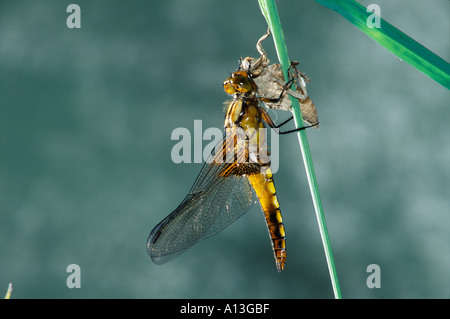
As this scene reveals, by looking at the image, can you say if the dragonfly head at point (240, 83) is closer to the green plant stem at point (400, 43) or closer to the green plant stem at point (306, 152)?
the green plant stem at point (306, 152)

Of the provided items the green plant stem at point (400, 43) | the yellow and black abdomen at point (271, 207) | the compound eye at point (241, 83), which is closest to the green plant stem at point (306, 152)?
the green plant stem at point (400, 43)

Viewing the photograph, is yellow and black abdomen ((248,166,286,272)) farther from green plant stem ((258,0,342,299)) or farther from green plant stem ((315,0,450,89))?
green plant stem ((315,0,450,89))

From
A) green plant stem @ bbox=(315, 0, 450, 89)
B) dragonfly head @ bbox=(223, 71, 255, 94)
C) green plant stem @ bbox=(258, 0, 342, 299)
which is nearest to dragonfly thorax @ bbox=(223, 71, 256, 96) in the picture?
dragonfly head @ bbox=(223, 71, 255, 94)

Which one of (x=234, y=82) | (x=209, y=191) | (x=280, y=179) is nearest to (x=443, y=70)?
(x=234, y=82)

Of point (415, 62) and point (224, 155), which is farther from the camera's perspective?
point (224, 155)

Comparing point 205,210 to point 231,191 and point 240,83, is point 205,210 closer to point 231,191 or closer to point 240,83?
point 231,191

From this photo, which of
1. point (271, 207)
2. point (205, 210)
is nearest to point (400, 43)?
point (271, 207)

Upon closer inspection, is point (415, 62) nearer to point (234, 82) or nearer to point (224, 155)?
point (234, 82)
